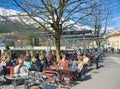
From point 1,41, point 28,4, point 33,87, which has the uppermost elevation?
point 28,4

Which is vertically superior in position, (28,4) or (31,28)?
(28,4)

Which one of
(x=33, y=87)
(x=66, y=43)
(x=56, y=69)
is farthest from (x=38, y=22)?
(x=66, y=43)

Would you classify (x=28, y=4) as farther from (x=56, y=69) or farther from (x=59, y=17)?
(x=56, y=69)

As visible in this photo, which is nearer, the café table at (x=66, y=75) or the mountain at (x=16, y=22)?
the café table at (x=66, y=75)

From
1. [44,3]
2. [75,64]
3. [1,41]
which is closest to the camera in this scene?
[75,64]

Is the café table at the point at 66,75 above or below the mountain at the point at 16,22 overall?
below

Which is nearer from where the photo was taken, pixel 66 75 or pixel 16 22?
pixel 66 75

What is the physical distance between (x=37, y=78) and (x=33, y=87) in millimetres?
1915

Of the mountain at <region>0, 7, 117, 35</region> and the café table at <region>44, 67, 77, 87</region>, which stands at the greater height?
the mountain at <region>0, 7, 117, 35</region>

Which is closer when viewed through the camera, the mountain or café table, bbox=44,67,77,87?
café table, bbox=44,67,77,87

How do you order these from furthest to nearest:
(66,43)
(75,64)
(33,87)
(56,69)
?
(66,43)
(75,64)
(56,69)
(33,87)

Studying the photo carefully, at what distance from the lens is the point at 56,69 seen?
48.3ft

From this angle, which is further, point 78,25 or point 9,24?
point 78,25

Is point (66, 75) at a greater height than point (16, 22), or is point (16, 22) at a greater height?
point (16, 22)
